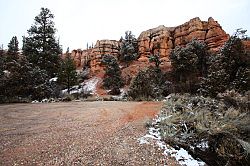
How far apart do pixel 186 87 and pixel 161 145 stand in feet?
71.2

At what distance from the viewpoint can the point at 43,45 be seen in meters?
28.2

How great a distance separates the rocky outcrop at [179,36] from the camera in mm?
42388

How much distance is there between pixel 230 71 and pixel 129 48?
26.1 m

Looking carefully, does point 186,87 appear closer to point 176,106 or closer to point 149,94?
point 149,94

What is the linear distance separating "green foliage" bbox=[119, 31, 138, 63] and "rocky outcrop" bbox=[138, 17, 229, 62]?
1.12 m

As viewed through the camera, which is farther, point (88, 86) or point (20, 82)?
point (88, 86)

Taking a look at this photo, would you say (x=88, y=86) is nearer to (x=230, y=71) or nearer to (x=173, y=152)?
(x=230, y=71)

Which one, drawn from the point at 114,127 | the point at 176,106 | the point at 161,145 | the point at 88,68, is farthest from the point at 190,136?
the point at 88,68

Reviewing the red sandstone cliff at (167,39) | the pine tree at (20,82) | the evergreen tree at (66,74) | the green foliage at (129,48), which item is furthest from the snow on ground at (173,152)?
the green foliage at (129,48)

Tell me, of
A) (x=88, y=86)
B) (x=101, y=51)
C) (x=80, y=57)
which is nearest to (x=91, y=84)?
(x=88, y=86)

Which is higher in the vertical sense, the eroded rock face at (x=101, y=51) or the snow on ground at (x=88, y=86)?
the eroded rock face at (x=101, y=51)

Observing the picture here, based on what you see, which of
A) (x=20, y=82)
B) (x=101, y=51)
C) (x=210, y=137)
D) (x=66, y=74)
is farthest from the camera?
(x=101, y=51)

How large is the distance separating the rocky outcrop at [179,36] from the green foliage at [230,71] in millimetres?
17485

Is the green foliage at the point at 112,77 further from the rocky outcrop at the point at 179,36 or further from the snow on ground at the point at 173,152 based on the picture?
the snow on ground at the point at 173,152
